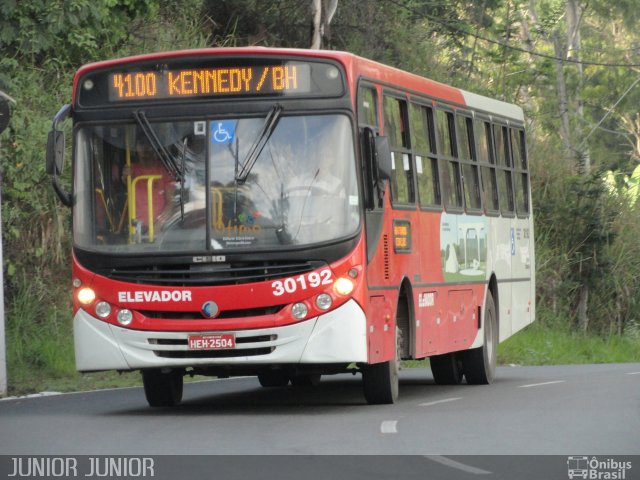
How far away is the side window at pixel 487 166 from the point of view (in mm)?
19375

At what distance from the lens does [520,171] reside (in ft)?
71.9

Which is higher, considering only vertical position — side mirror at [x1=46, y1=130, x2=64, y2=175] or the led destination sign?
the led destination sign

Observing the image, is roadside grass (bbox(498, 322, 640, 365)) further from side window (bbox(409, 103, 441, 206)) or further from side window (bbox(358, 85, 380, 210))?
side window (bbox(358, 85, 380, 210))

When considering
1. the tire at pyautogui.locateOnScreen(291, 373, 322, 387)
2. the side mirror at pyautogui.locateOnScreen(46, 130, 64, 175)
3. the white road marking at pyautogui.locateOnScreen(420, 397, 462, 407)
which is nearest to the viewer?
the side mirror at pyautogui.locateOnScreen(46, 130, 64, 175)

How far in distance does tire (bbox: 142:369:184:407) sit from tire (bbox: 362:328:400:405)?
1750 mm

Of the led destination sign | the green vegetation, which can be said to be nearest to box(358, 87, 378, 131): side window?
the led destination sign

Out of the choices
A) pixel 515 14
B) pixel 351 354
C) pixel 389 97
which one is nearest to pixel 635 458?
pixel 351 354

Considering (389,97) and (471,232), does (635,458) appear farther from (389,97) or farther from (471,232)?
(471,232)

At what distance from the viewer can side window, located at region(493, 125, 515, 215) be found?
2045cm

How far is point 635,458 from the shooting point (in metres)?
10.4

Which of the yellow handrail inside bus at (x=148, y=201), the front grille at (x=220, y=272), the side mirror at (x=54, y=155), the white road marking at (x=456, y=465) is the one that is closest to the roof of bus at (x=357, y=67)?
the side mirror at (x=54, y=155)

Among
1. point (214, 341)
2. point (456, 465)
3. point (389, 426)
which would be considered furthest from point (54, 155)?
point (456, 465)

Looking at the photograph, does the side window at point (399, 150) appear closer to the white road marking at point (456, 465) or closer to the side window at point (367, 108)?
the side window at point (367, 108)

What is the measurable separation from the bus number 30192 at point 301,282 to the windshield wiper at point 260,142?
0.96m
